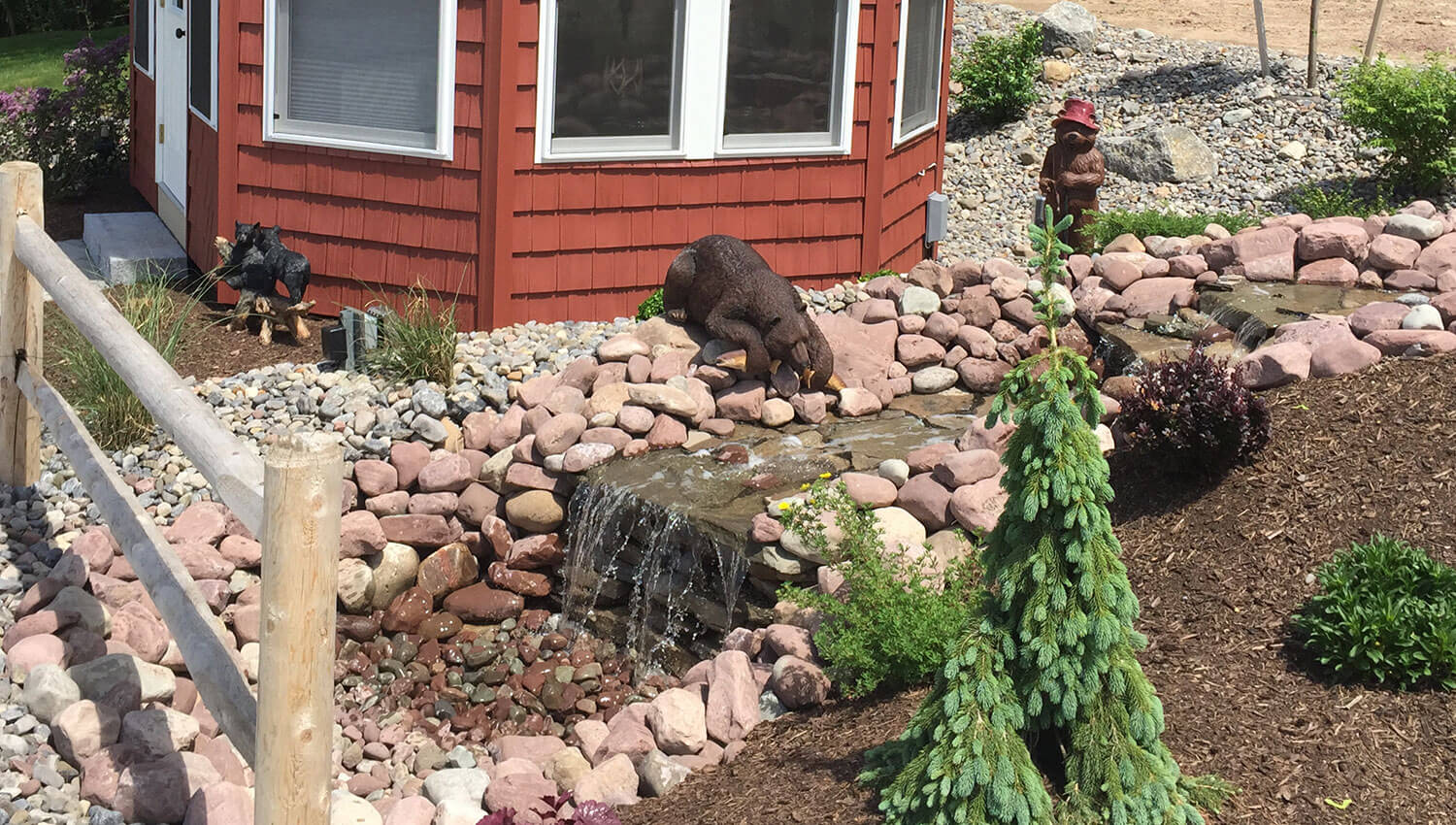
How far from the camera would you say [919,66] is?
10461 mm

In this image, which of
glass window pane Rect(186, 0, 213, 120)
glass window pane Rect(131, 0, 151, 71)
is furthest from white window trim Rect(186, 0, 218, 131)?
glass window pane Rect(131, 0, 151, 71)

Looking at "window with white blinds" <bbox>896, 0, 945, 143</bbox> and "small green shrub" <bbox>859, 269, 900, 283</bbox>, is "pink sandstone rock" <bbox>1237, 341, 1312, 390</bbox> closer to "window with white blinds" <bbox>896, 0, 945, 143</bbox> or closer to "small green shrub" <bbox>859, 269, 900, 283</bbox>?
"small green shrub" <bbox>859, 269, 900, 283</bbox>

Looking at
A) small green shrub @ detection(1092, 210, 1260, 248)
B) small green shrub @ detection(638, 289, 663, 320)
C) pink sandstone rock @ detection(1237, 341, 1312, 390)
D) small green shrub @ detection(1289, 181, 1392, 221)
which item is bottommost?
small green shrub @ detection(638, 289, 663, 320)

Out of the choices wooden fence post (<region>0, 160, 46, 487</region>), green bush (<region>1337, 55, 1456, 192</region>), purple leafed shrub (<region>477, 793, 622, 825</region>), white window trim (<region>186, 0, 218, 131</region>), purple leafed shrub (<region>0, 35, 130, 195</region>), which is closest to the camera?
purple leafed shrub (<region>477, 793, 622, 825</region>)

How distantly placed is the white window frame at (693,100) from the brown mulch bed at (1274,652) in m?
3.73

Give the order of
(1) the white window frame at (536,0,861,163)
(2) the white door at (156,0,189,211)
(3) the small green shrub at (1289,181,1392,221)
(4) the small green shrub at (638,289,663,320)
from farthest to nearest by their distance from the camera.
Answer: (3) the small green shrub at (1289,181,1392,221) → (2) the white door at (156,0,189,211) → (4) the small green shrub at (638,289,663,320) → (1) the white window frame at (536,0,861,163)

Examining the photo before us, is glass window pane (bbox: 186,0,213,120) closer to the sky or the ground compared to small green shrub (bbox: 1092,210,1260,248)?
closer to the sky

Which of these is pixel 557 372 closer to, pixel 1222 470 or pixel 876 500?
pixel 876 500

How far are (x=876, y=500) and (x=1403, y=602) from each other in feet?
7.51

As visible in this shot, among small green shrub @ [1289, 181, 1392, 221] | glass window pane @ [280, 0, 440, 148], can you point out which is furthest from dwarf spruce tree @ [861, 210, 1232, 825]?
small green shrub @ [1289, 181, 1392, 221]

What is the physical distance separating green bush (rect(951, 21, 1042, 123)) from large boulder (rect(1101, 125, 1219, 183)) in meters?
1.57

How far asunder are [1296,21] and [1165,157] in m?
6.28

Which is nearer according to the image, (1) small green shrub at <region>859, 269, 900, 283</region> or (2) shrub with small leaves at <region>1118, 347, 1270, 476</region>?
(2) shrub with small leaves at <region>1118, 347, 1270, 476</region>

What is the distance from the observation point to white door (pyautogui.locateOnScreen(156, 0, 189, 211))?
10000mm
